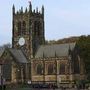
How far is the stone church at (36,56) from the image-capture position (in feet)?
420

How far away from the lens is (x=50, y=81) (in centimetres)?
12900

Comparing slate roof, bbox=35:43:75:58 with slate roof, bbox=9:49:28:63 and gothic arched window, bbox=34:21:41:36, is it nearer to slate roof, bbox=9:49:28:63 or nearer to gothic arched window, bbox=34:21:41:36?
slate roof, bbox=9:49:28:63

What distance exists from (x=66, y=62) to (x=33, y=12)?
16.6m

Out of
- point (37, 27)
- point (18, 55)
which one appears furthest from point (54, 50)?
point (18, 55)

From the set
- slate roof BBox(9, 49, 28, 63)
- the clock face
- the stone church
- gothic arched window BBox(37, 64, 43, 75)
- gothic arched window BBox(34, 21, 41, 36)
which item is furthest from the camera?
gothic arched window BBox(34, 21, 41, 36)

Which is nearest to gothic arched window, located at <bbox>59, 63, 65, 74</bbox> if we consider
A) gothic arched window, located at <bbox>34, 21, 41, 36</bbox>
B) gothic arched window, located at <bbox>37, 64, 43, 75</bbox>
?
gothic arched window, located at <bbox>37, 64, 43, 75</bbox>

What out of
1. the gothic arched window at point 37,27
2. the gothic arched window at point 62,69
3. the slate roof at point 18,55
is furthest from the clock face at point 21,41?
the gothic arched window at point 62,69

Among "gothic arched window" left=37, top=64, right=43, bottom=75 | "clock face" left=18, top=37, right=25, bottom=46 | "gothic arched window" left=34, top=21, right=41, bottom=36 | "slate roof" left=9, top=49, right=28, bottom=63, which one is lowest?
"gothic arched window" left=37, top=64, right=43, bottom=75

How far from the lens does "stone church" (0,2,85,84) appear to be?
127875 millimetres

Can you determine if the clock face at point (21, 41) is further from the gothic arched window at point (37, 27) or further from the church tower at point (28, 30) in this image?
the gothic arched window at point (37, 27)

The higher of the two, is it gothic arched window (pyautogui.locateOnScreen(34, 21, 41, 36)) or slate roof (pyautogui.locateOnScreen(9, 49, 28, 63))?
gothic arched window (pyautogui.locateOnScreen(34, 21, 41, 36))

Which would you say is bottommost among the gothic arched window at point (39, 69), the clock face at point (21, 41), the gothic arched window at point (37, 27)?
the gothic arched window at point (39, 69)

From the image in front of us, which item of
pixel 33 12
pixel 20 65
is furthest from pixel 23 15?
pixel 20 65

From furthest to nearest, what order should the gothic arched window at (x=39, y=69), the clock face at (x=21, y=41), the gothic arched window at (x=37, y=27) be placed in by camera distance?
1. the gothic arched window at (x=37, y=27)
2. the clock face at (x=21, y=41)
3. the gothic arched window at (x=39, y=69)
